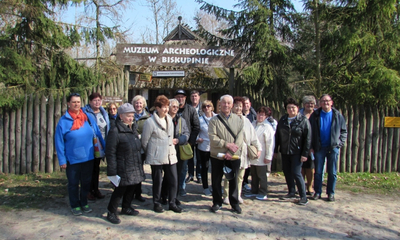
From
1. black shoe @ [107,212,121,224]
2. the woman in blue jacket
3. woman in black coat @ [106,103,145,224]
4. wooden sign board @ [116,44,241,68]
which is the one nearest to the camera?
woman in black coat @ [106,103,145,224]

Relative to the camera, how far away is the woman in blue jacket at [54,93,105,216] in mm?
4078

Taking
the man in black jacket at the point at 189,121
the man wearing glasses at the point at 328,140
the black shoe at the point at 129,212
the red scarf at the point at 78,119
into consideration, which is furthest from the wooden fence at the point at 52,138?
the black shoe at the point at 129,212

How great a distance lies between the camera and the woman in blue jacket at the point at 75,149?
4.08m

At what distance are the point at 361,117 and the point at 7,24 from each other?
9.54 meters

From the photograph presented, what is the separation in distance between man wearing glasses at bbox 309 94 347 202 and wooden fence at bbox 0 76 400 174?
1.77 meters

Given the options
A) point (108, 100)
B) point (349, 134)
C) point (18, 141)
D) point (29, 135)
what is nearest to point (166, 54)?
point (108, 100)

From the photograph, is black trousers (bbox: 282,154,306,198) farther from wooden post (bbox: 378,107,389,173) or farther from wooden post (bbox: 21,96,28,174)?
wooden post (bbox: 21,96,28,174)

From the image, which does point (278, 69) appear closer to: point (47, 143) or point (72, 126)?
point (72, 126)

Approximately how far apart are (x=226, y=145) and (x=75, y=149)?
2.22 m

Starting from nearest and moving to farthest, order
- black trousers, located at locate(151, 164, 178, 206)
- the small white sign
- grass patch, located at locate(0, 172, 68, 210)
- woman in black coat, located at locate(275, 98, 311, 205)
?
black trousers, located at locate(151, 164, 178, 206) → grass patch, located at locate(0, 172, 68, 210) → woman in black coat, located at locate(275, 98, 311, 205) → the small white sign

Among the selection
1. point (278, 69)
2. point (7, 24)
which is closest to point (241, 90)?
point (278, 69)

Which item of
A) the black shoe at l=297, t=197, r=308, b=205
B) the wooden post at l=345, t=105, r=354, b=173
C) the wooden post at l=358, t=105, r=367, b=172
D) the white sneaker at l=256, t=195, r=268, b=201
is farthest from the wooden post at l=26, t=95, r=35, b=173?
the wooden post at l=358, t=105, r=367, b=172

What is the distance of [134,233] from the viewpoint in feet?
12.0

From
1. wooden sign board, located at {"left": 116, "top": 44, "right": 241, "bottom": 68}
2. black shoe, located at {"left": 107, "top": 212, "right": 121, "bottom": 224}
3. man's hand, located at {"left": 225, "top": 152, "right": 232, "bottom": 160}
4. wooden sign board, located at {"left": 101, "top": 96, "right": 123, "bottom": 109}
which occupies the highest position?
wooden sign board, located at {"left": 116, "top": 44, "right": 241, "bottom": 68}
